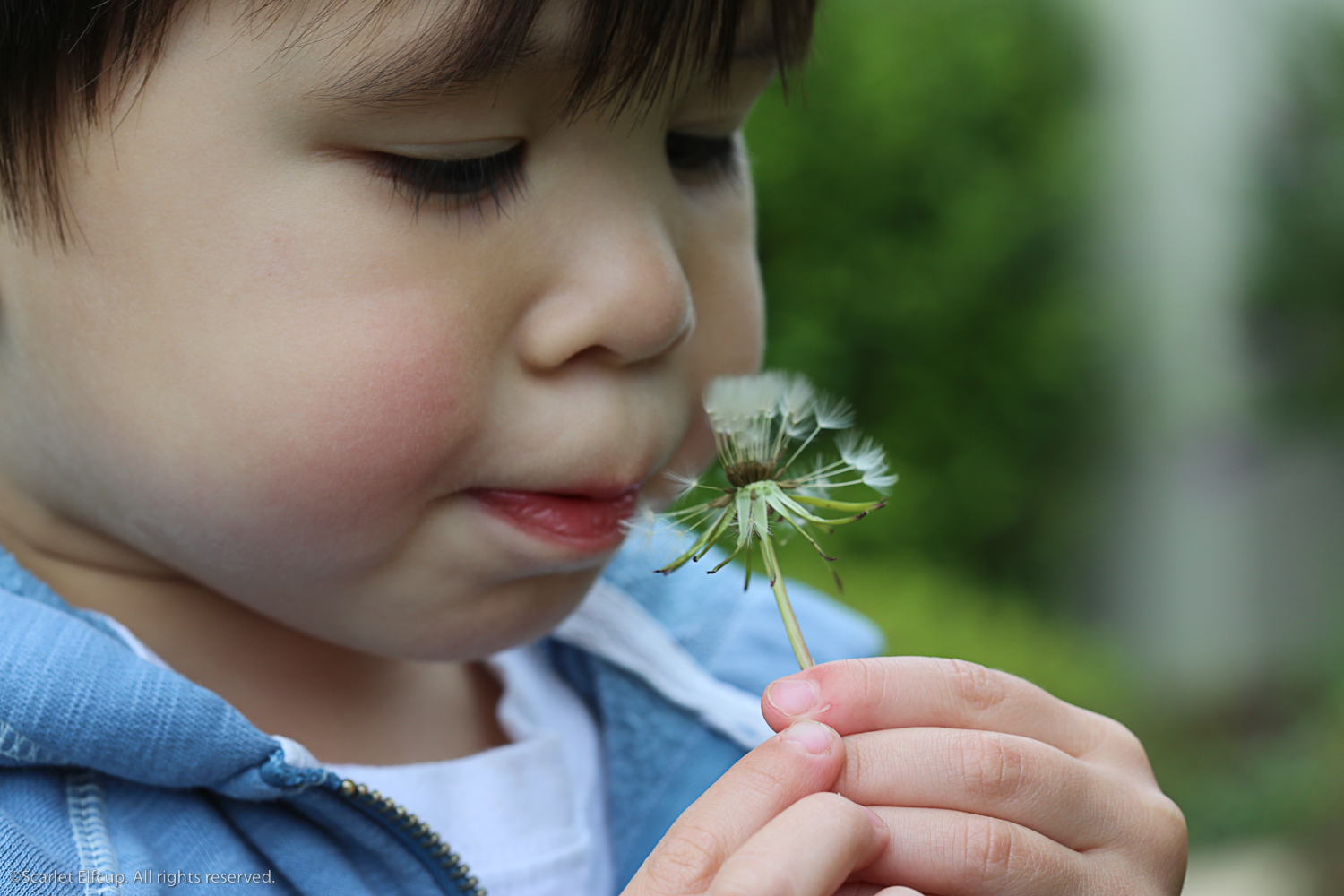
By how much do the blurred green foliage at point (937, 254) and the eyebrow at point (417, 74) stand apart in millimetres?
3665

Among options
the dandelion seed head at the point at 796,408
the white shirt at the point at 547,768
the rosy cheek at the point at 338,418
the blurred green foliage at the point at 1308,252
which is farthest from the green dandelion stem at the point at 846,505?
the blurred green foliage at the point at 1308,252

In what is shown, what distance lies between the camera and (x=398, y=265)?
3.42 ft

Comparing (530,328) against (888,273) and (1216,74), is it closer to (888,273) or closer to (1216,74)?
(888,273)

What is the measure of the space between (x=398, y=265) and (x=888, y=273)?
409cm

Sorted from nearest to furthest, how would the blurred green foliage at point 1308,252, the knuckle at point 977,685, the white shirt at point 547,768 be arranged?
1. the knuckle at point 977,685
2. the white shirt at point 547,768
3. the blurred green foliage at point 1308,252

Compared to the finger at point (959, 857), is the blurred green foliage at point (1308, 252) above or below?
above

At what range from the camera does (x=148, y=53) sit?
100 centimetres

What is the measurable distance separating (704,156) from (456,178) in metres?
0.36

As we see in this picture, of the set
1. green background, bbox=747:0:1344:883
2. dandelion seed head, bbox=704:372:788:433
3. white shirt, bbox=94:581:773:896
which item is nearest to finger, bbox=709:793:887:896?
dandelion seed head, bbox=704:372:788:433

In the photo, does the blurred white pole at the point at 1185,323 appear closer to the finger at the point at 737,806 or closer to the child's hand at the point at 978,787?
the child's hand at the point at 978,787

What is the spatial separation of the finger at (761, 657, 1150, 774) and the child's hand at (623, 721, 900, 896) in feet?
0.11

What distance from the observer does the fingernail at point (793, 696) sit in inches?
39.9

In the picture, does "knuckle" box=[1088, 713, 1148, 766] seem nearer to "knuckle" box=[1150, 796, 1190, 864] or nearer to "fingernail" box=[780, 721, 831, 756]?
"knuckle" box=[1150, 796, 1190, 864]

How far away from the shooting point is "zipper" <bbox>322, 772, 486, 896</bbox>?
1.17 metres
